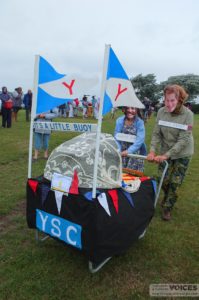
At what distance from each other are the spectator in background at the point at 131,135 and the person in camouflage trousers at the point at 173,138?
0.75 ft

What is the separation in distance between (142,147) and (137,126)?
14.7 inches

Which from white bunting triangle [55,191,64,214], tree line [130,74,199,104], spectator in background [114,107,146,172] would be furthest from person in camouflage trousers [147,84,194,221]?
tree line [130,74,199,104]

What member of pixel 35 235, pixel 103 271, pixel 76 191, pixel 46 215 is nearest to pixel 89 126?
pixel 76 191

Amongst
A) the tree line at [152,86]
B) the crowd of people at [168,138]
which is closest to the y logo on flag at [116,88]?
the crowd of people at [168,138]

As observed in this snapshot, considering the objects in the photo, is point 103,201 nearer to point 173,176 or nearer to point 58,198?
point 58,198

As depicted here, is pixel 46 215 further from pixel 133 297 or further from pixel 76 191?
pixel 133 297

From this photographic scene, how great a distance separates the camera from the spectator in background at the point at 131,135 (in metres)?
4.10

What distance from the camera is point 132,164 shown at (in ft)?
14.1

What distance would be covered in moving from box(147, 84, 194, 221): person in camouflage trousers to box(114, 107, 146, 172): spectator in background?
228 mm

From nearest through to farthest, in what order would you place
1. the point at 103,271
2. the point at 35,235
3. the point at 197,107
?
the point at 103,271
the point at 35,235
the point at 197,107

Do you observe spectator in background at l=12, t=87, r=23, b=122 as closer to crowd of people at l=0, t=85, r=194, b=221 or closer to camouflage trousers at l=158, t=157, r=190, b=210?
crowd of people at l=0, t=85, r=194, b=221

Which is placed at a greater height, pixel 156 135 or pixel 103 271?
pixel 156 135

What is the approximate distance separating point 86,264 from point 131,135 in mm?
1864

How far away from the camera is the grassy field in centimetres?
269
